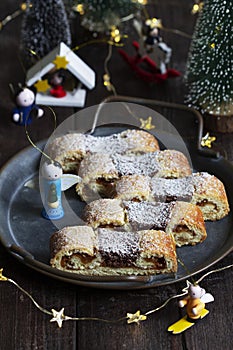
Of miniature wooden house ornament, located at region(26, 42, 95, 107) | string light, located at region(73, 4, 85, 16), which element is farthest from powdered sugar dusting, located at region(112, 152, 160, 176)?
string light, located at region(73, 4, 85, 16)

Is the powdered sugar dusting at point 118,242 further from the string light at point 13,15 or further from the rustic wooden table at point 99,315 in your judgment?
the string light at point 13,15

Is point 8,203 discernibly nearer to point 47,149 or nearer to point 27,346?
point 47,149

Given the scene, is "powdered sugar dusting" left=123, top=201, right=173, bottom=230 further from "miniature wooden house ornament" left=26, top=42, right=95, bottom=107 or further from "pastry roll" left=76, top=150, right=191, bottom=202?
"miniature wooden house ornament" left=26, top=42, right=95, bottom=107

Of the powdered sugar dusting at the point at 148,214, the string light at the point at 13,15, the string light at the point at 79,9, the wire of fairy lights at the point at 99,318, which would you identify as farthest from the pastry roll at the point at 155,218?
the string light at the point at 13,15

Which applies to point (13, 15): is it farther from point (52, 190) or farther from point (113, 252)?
point (113, 252)

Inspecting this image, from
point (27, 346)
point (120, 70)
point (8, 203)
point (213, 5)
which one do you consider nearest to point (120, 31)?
point (120, 70)
